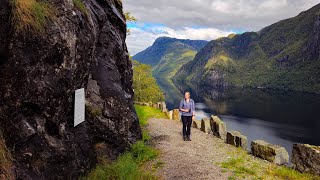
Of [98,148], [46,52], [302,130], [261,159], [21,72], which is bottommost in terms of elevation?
[302,130]

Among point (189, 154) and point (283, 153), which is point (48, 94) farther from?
point (283, 153)

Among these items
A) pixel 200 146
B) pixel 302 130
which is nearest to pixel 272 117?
pixel 302 130

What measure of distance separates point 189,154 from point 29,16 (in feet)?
33.6

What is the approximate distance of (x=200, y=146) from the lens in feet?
58.0

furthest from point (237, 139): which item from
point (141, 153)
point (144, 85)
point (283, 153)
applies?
point (144, 85)

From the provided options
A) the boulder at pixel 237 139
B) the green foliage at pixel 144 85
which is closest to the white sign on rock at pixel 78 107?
the boulder at pixel 237 139

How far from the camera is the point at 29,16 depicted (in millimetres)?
8008

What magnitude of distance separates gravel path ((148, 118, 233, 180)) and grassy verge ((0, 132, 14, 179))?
6.27 metres

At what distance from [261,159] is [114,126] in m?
7.42

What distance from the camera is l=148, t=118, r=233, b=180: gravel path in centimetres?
1242

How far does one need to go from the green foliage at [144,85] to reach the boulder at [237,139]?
5861cm

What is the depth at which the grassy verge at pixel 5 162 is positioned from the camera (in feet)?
23.5

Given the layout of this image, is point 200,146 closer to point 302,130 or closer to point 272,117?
point 302,130

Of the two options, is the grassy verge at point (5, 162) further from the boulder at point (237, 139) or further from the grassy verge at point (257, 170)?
the boulder at point (237, 139)
